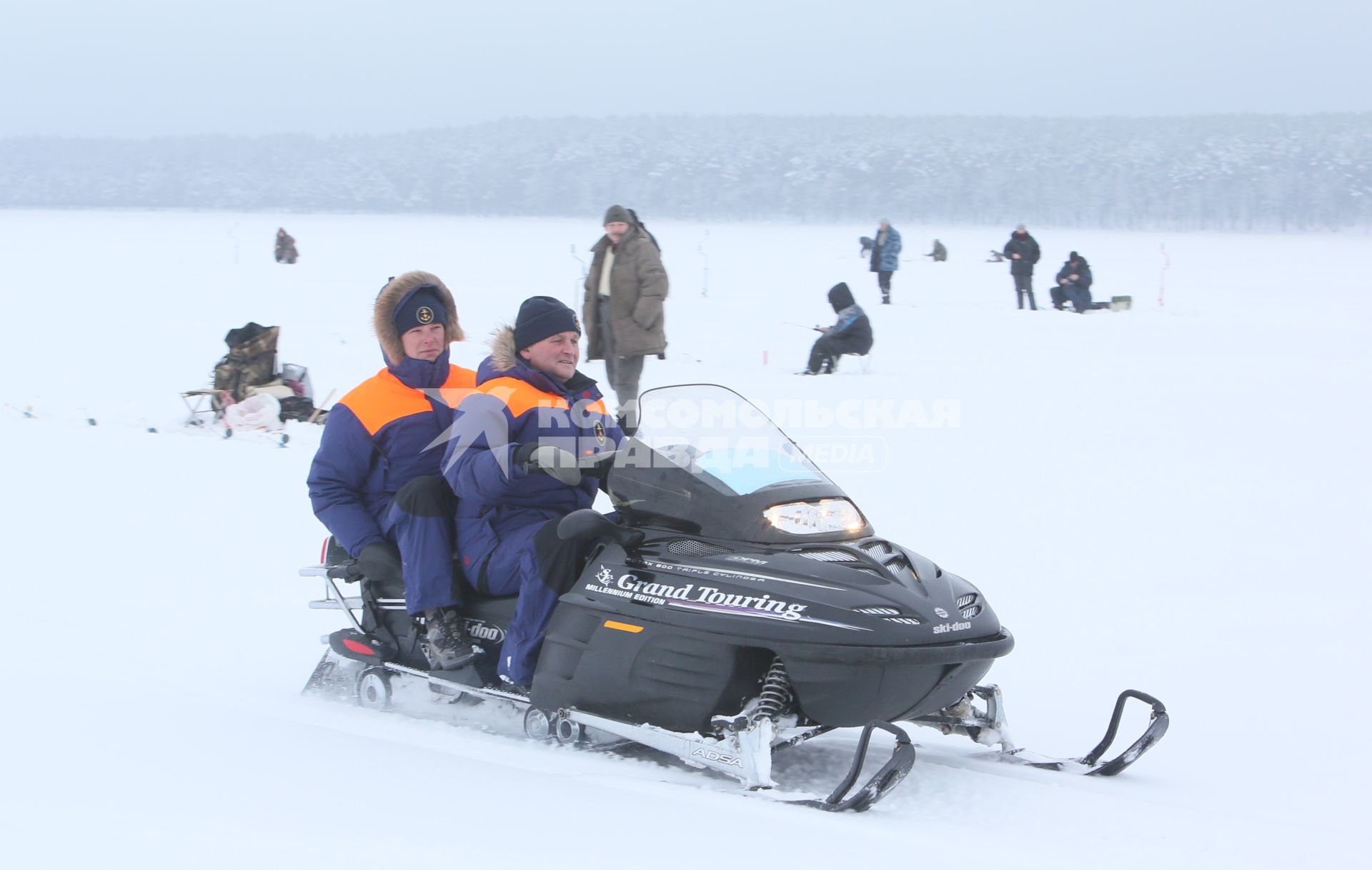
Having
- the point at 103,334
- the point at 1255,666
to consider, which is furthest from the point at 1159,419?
the point at 103,334

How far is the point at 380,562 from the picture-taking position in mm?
4395

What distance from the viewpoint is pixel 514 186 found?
98062mm

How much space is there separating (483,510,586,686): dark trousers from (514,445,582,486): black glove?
23 centimetres

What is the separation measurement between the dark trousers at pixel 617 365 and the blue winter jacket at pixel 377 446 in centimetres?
450

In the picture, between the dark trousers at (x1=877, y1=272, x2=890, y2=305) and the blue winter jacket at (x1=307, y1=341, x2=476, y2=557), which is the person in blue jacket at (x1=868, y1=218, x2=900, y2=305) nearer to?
the dark trousers at (x1=877, y1=272, x2=890, y2=305)

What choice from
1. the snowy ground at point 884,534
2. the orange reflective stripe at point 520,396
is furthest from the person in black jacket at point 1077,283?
the orange reflective stripe at point 520,396

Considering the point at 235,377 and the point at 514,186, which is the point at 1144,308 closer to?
the point at 235,377

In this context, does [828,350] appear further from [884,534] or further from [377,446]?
[377,446]

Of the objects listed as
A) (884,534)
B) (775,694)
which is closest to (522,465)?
(775,694)

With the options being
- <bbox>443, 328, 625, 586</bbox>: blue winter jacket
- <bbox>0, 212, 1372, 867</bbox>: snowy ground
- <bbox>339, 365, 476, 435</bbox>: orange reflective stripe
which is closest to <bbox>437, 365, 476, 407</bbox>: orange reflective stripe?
<bbox>339, 365, 476, 435</bbox>: orange reflective stripe

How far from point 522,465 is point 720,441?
60 centimetres

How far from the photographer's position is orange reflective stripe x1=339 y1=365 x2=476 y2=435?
174 inches

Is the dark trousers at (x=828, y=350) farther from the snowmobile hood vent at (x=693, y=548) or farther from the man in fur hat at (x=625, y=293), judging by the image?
the snowmobile hood vent at (x=693, y=548)

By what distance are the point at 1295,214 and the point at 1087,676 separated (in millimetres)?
91418
